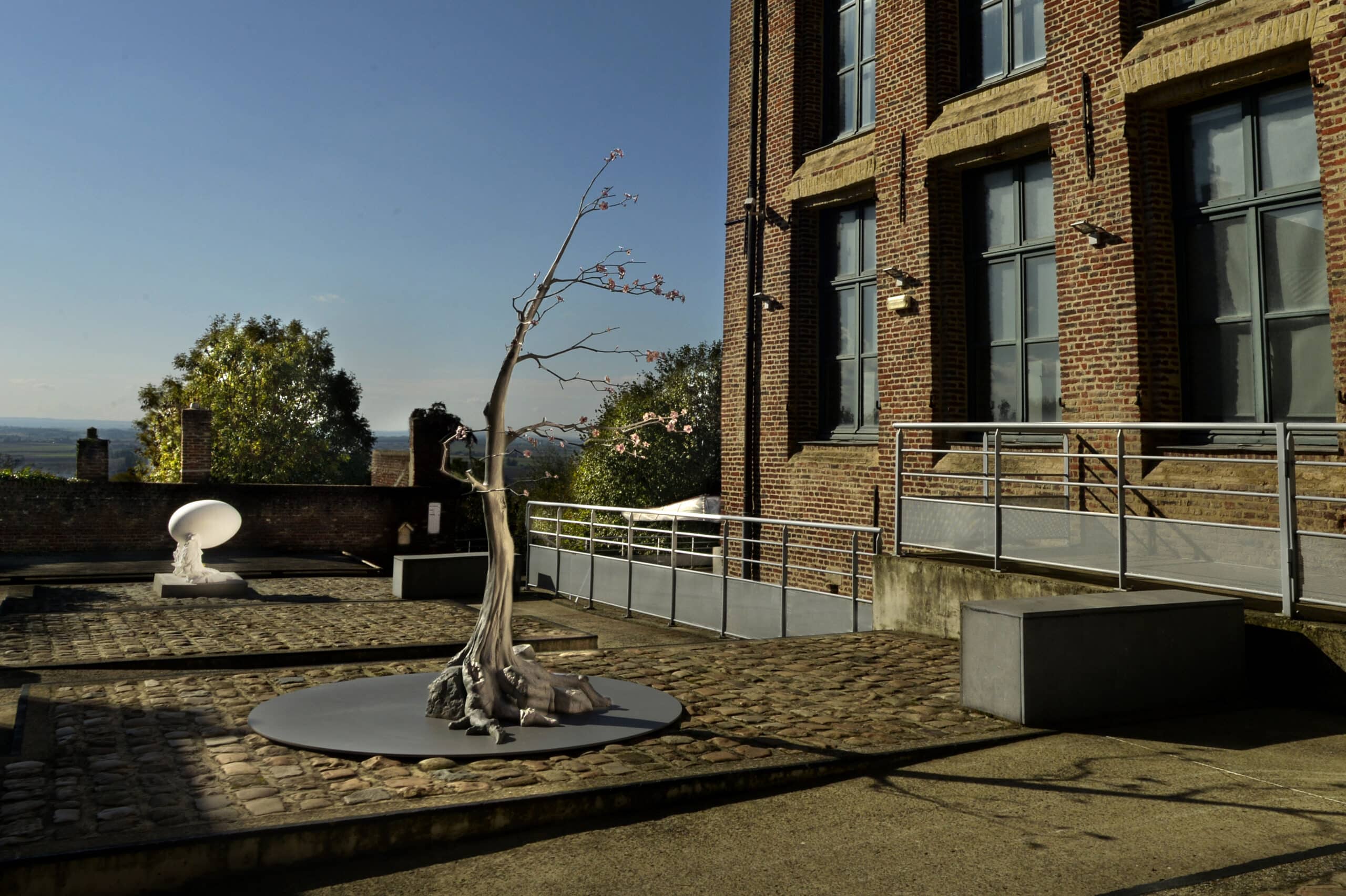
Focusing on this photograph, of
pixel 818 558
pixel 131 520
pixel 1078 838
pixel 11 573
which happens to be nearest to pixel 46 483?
pixel 131 520

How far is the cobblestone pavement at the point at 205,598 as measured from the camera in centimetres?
1284

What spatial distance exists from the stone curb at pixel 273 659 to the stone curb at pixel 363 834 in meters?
4.47

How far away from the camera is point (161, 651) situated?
28.9 feet

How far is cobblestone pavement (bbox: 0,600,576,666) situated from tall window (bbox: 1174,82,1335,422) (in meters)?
6.55

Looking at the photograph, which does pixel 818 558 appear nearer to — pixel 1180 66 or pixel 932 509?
pixel 932 509

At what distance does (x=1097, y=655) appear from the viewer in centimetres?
572

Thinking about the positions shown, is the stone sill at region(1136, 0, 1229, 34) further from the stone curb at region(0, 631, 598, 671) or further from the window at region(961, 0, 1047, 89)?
the stone curb at region(0, 631, 598, 671)

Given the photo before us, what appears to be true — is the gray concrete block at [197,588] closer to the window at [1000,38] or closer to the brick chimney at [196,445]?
the window at [1000,38]

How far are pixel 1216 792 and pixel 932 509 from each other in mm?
4951

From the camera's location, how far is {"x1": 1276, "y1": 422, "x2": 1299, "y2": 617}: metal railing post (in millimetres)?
6094

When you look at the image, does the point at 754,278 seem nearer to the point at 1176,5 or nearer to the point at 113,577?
the point at 1176,5

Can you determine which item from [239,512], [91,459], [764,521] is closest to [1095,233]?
[764,521]

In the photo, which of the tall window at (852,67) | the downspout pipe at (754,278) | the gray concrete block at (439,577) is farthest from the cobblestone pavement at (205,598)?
the tall window at (852,67)

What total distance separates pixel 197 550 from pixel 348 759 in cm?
1076
